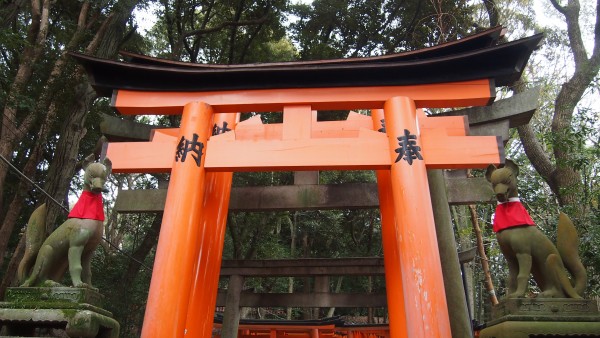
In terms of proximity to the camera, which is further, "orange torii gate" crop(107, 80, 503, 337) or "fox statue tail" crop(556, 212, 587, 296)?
"orange torii gate" crop(107, 80, 503, 337)

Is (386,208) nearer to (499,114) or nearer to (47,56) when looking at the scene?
(499,114)

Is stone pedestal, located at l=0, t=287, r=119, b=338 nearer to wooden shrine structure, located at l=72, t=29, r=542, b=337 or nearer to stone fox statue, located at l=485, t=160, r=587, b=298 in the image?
wooden shrine structure, located at l=72, t=29, r=542, b=337

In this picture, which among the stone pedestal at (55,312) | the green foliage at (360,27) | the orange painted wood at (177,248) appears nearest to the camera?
the stone pedestal at (55,312)

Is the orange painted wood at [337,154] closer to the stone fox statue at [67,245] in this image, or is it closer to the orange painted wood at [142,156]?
the orange painted wood at [142,156]

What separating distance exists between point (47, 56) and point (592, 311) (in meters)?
9.19

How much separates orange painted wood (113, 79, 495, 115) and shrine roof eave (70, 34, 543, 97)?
62mm

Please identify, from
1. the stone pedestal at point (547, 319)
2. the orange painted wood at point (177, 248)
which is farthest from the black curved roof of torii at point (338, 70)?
the stone pedestal at point (547, 319)

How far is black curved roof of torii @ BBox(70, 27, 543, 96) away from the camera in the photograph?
4941mm

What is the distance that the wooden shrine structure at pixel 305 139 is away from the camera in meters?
4.36

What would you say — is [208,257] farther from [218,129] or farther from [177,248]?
[218,129]

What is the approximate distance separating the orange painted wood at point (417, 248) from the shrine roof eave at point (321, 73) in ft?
2.00

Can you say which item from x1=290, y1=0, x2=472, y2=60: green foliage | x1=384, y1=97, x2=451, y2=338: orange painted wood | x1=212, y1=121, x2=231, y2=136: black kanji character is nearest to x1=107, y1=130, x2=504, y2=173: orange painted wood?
x1=384, y1=97, x2=451, y2=338: orange painted wood

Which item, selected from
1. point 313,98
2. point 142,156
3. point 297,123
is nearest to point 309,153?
point 297,123

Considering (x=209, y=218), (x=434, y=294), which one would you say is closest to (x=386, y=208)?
(x=434, y=294)
